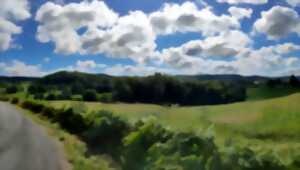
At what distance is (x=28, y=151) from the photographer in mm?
18906

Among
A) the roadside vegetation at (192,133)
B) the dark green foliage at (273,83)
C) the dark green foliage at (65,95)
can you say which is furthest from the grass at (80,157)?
the dark green foliage at (65,95)

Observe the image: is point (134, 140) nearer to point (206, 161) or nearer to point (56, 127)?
point (206, 161)

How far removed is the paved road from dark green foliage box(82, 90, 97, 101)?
3495 centimetres

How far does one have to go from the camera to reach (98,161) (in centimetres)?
→ 1741

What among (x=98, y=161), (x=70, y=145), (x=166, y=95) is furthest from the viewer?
(x=166, y=95)

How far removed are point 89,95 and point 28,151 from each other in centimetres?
4778

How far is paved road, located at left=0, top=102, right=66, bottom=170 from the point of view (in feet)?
51.9

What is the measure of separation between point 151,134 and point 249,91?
36.1m

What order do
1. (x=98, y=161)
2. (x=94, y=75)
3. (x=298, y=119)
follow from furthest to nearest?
(x=94, y=75)
(x=298, y=119)
(x=98, y=161)

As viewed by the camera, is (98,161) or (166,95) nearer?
(98,161)

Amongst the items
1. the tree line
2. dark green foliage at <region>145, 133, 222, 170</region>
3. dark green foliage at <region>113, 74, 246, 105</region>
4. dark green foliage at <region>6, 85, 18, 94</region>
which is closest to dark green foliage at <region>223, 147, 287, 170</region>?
dark green foliage at <region>145, 133, 222, 170</region>

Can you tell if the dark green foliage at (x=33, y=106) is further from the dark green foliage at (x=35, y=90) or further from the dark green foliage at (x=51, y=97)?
the dark green foliage at (x=35, y=90)

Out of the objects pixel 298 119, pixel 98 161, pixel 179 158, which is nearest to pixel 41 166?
pixel 98 161

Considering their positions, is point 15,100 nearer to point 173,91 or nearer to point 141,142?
point 173,91
